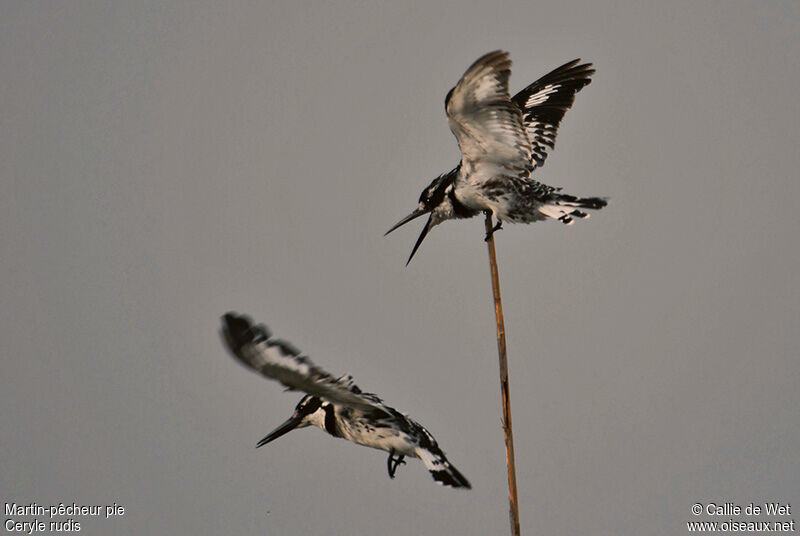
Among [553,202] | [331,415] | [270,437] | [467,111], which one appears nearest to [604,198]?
[553,202]

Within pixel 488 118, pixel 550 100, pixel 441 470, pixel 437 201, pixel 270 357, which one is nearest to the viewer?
pixel 270 357

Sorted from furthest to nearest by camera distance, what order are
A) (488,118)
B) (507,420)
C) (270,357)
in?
(488,118)
(507,420)
(270,357)

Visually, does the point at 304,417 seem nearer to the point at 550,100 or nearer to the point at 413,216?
the point at 413,216

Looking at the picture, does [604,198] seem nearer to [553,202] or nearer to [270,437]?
[553,202]

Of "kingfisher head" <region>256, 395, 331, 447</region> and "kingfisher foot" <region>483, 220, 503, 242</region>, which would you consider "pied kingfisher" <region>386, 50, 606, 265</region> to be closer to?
"kingfisher foot" <region>483, 220, 503, 242</region>

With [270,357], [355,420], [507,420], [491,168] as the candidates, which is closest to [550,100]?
[491,168]

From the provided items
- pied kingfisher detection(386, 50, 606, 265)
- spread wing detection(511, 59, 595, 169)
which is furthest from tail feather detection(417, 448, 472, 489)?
spread wing detection(511, 59, 595, 169)

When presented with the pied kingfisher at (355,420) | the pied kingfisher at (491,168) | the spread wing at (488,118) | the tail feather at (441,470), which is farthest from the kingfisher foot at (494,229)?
the tail feather at (441,470)
